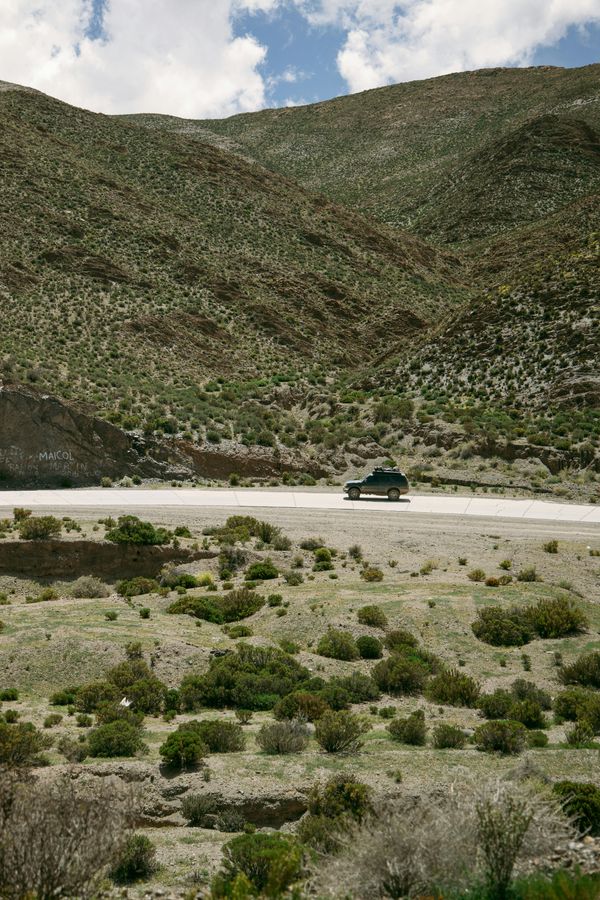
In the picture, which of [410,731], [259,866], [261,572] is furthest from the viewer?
[261,572]

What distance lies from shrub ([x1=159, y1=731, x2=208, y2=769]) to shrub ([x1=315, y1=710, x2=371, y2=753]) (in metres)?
1.87

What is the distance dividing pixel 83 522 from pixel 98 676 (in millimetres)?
13592

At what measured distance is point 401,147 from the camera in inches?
4449

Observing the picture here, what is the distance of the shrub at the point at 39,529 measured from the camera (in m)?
27.4

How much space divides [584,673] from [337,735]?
670cm

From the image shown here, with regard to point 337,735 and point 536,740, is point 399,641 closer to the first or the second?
point 536,740

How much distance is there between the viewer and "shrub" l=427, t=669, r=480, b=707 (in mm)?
16125

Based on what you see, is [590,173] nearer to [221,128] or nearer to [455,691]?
[221,128]

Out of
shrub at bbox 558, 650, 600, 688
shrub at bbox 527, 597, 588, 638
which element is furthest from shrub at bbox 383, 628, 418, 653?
shrub at bbox 558, 650, 600, 688

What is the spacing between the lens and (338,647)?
1861cm

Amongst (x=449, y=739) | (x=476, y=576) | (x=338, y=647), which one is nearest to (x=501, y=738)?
(x=449, y=739)

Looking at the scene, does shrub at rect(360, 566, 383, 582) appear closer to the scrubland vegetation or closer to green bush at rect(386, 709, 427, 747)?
the scrubland vegetation

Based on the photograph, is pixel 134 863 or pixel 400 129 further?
pixel 400 129

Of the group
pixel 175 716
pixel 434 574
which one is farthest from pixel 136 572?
pixel 175 716
